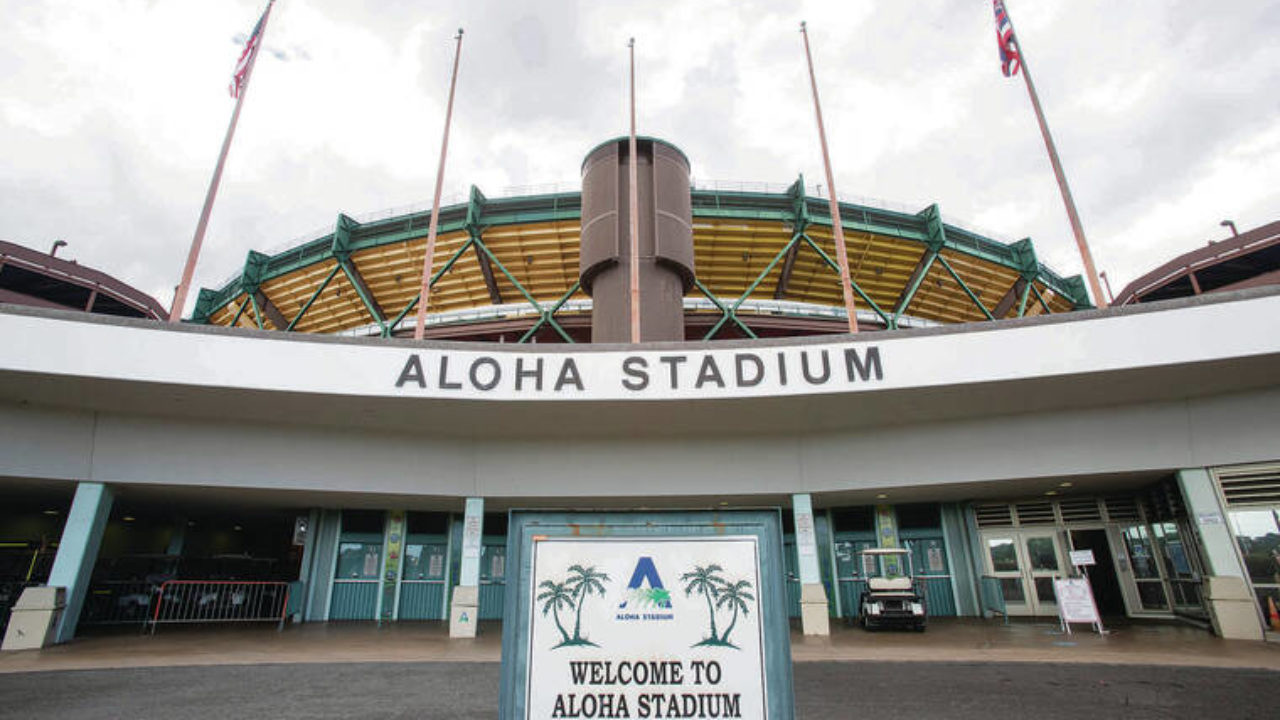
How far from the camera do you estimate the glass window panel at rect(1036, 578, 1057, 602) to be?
17438mm

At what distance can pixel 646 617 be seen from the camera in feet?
12.2

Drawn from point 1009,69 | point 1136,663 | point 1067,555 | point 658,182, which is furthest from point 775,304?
point 1136,663

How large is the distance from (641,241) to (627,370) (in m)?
7.23

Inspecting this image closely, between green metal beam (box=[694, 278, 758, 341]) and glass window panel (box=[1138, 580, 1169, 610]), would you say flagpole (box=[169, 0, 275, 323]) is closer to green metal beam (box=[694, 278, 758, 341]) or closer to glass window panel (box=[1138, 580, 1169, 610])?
green metal beam (box=[694, 278, 758, 341])

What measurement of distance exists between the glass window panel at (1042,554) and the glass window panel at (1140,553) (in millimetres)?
1843

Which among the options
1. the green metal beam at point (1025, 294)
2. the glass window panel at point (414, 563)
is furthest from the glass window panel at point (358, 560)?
the green metal beam at point (1025, 294)

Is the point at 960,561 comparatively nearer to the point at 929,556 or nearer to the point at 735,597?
the point at 929,556

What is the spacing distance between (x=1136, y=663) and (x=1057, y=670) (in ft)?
4.86

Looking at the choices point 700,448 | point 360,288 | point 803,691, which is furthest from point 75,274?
point 803,691

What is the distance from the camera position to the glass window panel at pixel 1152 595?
1642 centimetres

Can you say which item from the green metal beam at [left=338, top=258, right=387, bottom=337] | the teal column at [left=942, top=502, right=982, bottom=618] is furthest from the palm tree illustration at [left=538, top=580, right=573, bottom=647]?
Answer: the green metal beam at [left=338, top=258, right=387, bottom=337]

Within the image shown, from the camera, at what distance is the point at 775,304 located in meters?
27.8

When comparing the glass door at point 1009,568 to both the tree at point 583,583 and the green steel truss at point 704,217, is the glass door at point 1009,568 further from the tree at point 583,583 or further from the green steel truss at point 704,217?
the tree at point 583,583

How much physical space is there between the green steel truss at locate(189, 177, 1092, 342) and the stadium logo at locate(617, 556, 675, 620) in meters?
20.7
